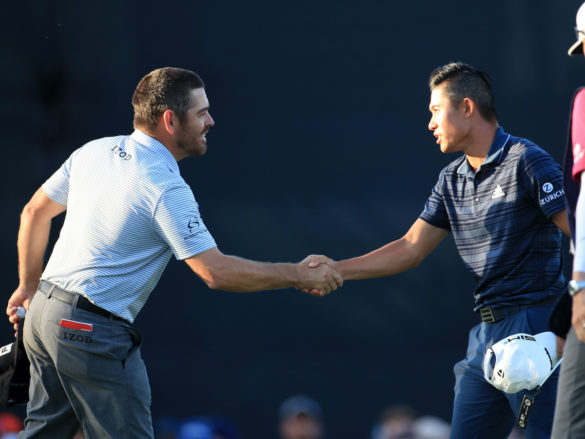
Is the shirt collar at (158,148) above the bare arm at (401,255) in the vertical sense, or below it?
above

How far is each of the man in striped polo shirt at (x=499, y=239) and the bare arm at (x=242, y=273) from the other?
69 centimetres

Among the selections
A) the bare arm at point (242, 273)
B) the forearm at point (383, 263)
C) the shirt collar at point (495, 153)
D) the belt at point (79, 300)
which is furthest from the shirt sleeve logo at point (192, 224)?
the shirt collar at point (495, 153)

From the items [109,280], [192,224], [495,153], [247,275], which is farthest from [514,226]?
[109,280]

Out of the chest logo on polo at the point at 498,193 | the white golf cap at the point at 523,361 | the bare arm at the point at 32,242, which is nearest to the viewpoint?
the white golf cap at the point at 523,361

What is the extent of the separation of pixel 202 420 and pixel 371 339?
126 cm

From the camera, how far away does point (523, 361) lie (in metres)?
2.92

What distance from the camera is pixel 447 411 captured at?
5758mm

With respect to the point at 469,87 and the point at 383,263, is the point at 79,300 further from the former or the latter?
the point at 469,87

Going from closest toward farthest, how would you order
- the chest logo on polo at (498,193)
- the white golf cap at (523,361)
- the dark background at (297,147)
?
1. the white golf cap at (523,361)
2. the chest logo on polo at (498,193)
3. the dark background at (297,147)

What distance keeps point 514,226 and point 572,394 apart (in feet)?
3.50

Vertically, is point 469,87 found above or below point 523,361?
above

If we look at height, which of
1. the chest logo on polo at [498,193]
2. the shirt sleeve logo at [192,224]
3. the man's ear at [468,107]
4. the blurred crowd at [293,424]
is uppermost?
the man's ear at [468,107]

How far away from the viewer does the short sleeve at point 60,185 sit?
133 inches

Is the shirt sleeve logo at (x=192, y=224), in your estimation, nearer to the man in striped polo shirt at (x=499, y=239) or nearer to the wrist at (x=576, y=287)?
the man in striped polo shirt at (x=499, y=239)
